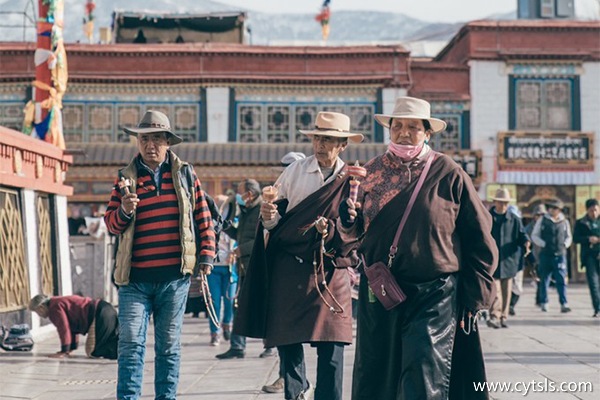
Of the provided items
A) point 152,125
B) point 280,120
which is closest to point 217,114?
point 280,120

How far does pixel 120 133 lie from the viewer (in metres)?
30.6

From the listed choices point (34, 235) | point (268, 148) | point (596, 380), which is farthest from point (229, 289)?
point (268, 148)

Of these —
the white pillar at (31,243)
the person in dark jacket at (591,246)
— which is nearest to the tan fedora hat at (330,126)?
the white pillar at (31,243)

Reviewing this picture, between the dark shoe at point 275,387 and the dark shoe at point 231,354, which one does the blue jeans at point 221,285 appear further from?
the dark shoe at point 275,387

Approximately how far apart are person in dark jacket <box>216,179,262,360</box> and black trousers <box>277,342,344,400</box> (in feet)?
11.8

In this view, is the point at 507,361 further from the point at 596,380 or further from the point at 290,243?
the point at 290,243

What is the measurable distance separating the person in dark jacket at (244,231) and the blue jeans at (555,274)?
26.4ft

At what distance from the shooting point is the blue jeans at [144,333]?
22.8ft

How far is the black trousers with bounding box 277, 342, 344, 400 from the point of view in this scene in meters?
6.84

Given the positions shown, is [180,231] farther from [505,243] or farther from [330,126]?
[505,243]

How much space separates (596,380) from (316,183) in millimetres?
3293

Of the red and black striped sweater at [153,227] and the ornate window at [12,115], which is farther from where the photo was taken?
the ornate window at [12,115]

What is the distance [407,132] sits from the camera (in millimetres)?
6266

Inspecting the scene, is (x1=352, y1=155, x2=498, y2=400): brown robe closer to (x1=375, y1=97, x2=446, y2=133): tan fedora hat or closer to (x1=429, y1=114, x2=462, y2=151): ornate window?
(x1=375, y1=97, x2=446, y2=133): tan fedora hat
